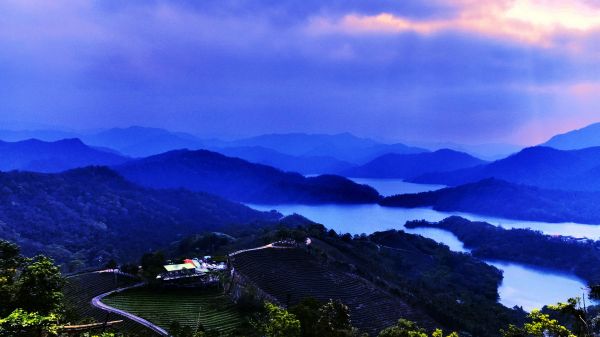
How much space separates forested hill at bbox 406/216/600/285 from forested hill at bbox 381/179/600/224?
47.1m

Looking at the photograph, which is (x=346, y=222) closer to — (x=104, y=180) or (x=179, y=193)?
(x=179, y=193)

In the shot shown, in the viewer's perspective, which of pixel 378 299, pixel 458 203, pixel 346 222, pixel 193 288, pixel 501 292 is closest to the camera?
pixel 193 288

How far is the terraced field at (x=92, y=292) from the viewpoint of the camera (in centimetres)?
2779

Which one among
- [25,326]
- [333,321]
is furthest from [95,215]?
[25,326]

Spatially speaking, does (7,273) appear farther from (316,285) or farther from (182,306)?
(316,285)

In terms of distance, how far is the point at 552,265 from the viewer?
108 meters

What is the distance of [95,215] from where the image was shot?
398 feet

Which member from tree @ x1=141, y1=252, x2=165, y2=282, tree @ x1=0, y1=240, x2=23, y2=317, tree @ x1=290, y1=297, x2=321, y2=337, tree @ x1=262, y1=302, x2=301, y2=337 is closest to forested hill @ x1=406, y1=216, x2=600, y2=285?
tree @ x1=141, y1=252, x2=165, y2=282

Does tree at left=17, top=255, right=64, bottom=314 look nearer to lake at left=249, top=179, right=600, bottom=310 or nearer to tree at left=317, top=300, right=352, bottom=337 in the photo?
tree at left=317, top=300, right=352, bottom=337

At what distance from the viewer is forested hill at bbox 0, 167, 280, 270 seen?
312 ft

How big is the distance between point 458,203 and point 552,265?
86561 millimetres

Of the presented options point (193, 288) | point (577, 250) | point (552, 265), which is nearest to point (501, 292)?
point (552, 265)

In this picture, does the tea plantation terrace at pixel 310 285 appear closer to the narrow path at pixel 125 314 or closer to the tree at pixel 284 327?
the narrow path at pixel 125 314

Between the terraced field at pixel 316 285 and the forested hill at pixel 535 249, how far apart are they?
70.5 metres
